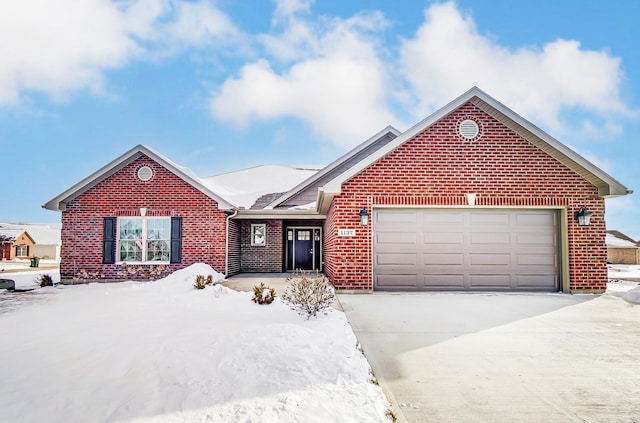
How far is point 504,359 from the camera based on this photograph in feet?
13.6

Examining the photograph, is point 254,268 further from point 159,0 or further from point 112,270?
point 159,0

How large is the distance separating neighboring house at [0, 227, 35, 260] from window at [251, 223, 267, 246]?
40.2 m

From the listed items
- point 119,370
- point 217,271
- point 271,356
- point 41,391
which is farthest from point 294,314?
point 217,271

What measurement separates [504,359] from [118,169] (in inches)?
504

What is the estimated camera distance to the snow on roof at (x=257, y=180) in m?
16.4

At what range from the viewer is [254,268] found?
48.4 ft

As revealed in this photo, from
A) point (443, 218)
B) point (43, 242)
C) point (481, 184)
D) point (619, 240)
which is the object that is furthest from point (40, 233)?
point (619, 240)

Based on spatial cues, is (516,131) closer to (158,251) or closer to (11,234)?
(158,251)

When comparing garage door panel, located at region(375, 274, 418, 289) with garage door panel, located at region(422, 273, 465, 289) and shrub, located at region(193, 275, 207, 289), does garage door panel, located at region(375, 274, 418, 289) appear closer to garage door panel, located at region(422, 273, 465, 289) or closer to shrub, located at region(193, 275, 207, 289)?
garage door panel, located at region(422, 273, 465, 289)

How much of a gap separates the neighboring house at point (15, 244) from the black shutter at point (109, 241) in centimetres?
3830

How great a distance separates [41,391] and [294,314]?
145 inches

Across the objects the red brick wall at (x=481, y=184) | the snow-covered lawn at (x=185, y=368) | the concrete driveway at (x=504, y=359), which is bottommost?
the concrete driveway at (x=504, y=359)

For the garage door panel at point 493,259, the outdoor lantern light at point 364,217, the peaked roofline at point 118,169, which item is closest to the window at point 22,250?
the peaked roofline at point 118,169

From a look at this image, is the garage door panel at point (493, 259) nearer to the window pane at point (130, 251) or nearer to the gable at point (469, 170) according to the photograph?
the gable at point (469, 170)
